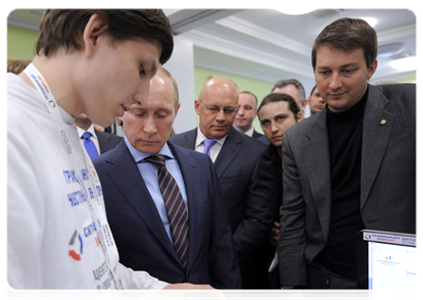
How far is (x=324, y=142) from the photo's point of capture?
1560 mm

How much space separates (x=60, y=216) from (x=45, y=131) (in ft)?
0.55

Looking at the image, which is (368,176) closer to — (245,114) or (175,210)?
(175,210)

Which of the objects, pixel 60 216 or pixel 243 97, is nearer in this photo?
pixel 60 216

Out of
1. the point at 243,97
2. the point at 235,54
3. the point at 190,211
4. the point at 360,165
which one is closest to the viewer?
the point at 190,211

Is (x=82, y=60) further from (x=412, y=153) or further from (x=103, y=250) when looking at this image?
(x=412, y=153)

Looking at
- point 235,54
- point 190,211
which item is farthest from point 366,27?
point 235,54

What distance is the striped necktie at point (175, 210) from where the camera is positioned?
1.28 meters

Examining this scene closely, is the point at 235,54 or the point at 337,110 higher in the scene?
the point at 235,54

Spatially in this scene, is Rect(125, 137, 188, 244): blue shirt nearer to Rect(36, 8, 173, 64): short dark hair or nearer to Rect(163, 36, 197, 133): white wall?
Rect(36, 8, 173, 64): short dark hair

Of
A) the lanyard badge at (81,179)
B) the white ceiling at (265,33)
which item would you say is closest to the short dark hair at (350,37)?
the lanyard badge at (81,179)

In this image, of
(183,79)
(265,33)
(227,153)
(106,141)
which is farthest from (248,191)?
(265,33)

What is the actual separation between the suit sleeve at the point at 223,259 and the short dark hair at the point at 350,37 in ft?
2.78

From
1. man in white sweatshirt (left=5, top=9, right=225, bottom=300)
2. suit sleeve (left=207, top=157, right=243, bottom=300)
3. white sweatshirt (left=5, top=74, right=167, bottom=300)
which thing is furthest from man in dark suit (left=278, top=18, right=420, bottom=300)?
white sweatshirt (left=5, top=74, right=167, bottom=300)

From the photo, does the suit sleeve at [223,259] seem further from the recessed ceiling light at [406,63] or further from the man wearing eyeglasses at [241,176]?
the recessed ceiling light at [406,63]
